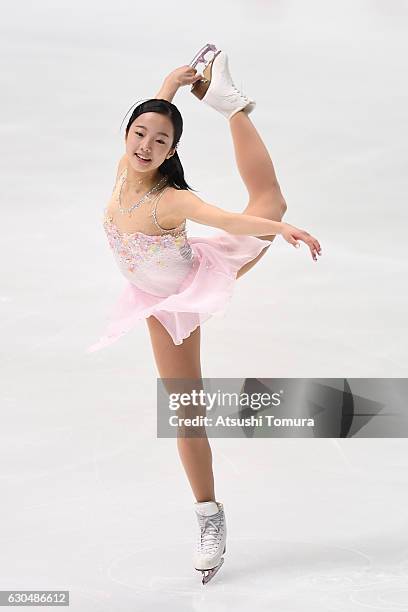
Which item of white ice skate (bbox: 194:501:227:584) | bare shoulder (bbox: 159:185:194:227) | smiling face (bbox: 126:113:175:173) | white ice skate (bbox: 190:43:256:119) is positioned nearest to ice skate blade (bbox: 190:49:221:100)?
white ice skate (bbox: 190:43:256:119)

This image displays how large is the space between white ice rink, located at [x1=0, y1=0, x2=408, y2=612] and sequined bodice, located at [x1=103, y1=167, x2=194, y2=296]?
965 millimetres

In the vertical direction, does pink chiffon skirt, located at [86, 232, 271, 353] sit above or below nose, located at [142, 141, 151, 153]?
below

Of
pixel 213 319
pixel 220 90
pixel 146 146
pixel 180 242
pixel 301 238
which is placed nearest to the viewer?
pixel 301 238

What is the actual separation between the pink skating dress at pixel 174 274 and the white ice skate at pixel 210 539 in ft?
2.10

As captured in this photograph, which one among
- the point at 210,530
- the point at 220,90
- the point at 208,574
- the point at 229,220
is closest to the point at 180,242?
the point at 229,220

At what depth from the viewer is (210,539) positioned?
12.2ft

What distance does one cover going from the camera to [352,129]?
8.70m

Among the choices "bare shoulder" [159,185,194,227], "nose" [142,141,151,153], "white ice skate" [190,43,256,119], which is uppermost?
"white ice skate" [190,43,256,119]

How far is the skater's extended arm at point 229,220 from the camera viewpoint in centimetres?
318

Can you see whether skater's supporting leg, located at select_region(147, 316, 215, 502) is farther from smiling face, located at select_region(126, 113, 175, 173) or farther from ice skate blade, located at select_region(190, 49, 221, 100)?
ice skate blade, located at select_region(190, 49, 221, 100)

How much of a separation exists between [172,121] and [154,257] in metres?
0.44

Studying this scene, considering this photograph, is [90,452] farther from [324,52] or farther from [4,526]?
[324,52]

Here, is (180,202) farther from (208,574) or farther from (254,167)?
(208,574)

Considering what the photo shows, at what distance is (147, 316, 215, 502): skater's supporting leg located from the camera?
367 cm
